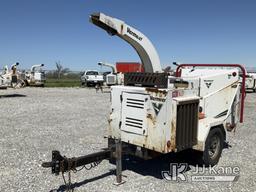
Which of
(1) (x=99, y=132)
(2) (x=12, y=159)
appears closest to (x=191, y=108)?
(2) (x=12, y=159)

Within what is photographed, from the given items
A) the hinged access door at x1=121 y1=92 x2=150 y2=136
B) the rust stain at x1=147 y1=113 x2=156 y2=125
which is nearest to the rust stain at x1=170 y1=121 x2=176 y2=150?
the rust stain at x1=147 y1=113 x2=156 y2=125

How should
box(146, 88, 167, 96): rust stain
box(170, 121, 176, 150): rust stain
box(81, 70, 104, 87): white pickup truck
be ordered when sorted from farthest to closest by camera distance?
box(81, 70, 104, 87): white pickup truck, box(170, 121, 176, 150): rust stain, box(146, 88, 167, 96): rust stain

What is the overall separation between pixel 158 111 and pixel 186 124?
64 cm

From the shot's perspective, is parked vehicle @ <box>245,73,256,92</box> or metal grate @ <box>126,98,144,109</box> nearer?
metal grate @ <box>126,98,144,109</box>

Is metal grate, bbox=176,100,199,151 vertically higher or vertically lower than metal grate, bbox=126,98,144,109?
lower

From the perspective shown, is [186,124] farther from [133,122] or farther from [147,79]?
[147,79]

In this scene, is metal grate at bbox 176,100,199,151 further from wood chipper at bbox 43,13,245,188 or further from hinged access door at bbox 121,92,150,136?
hinged access door at bbox 121,92,150,136

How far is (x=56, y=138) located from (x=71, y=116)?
3.79m

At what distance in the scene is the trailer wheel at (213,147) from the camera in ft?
Answer: 20.3

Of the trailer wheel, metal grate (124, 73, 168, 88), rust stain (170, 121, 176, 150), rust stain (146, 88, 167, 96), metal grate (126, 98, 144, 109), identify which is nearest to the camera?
rust stain (146, 88, 167, 96)

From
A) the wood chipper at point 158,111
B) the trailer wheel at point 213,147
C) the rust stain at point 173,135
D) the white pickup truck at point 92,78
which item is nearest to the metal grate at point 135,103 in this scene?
the wood chipper at point 158,111

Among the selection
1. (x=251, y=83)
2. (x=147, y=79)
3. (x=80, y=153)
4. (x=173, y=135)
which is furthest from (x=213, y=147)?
(x=251, y=83)

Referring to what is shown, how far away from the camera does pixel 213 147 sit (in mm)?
6473

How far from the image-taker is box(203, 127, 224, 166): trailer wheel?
6.18 m
